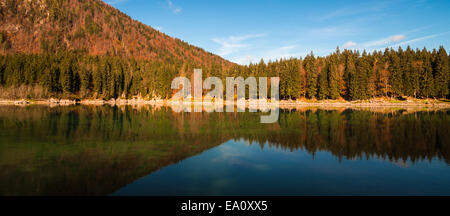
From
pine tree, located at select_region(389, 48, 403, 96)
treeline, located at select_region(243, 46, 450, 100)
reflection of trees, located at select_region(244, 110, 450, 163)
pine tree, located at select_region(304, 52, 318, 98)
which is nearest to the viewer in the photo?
reflection of trees, located at select_region(244, 110, 450, 163)

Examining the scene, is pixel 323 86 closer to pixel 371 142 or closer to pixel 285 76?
pixel 285 76

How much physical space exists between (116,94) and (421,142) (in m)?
87.0

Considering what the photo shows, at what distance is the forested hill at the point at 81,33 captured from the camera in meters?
129

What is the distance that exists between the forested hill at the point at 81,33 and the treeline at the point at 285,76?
26873 millimetres

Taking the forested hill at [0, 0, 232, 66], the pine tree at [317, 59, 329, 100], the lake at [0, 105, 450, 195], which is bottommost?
the lake at [0, 105, 450, 195]

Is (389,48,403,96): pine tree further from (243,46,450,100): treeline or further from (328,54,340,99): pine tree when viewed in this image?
(328,54,340,99): pine tree

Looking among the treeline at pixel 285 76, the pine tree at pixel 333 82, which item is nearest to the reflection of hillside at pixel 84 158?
the pine tree at pixel 333 82

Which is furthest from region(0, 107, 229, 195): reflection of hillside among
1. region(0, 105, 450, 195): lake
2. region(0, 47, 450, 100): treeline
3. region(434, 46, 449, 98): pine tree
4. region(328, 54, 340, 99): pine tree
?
region(434, 46, 449, 98): pine tree

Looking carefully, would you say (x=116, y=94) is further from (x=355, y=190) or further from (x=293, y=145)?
(x=355, y=190)

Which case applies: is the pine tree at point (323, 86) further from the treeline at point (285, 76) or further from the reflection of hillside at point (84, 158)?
the reflection of hillside at point (84, 158)

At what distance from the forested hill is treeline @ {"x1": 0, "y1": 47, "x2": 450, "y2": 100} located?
26.9 m

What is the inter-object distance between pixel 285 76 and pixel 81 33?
13216 centimetres

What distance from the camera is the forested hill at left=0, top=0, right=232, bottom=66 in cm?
12925

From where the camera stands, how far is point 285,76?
75.9 meters
